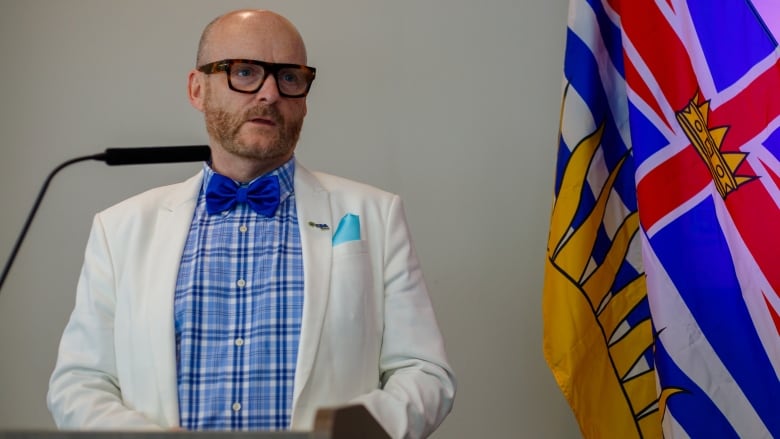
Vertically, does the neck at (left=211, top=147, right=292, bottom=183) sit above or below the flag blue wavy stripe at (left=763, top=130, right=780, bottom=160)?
below

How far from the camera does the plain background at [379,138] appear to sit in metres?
3.02

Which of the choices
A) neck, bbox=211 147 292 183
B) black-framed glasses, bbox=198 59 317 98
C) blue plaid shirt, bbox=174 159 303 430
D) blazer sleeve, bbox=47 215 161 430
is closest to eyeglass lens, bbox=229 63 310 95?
black-framed glasses, bbox=198 59 317 98

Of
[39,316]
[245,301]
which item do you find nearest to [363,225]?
[245,301]

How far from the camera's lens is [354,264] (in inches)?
86.4

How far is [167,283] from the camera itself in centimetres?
216

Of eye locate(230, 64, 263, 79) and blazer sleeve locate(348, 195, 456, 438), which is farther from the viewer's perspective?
eye locate(230, 64, 263, 79)

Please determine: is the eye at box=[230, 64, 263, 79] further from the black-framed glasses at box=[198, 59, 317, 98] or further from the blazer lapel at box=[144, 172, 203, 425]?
the blazer lapel at box=[144, 172, 203, 425]

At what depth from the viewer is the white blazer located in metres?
2.06

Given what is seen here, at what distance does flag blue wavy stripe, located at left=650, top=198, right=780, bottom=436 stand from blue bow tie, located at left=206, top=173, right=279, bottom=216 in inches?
36.1

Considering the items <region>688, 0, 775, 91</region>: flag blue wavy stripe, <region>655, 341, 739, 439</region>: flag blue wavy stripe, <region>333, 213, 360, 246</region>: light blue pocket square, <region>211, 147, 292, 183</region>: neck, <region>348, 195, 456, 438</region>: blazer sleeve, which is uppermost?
<region>688, 0, 775, 91</region>: flag blue wavy stripe

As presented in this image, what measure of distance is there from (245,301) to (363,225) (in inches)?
12.5

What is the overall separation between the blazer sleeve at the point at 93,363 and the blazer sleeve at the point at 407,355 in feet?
1.56

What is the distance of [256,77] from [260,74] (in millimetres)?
11

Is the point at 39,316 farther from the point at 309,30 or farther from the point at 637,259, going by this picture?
the point at 637,259
